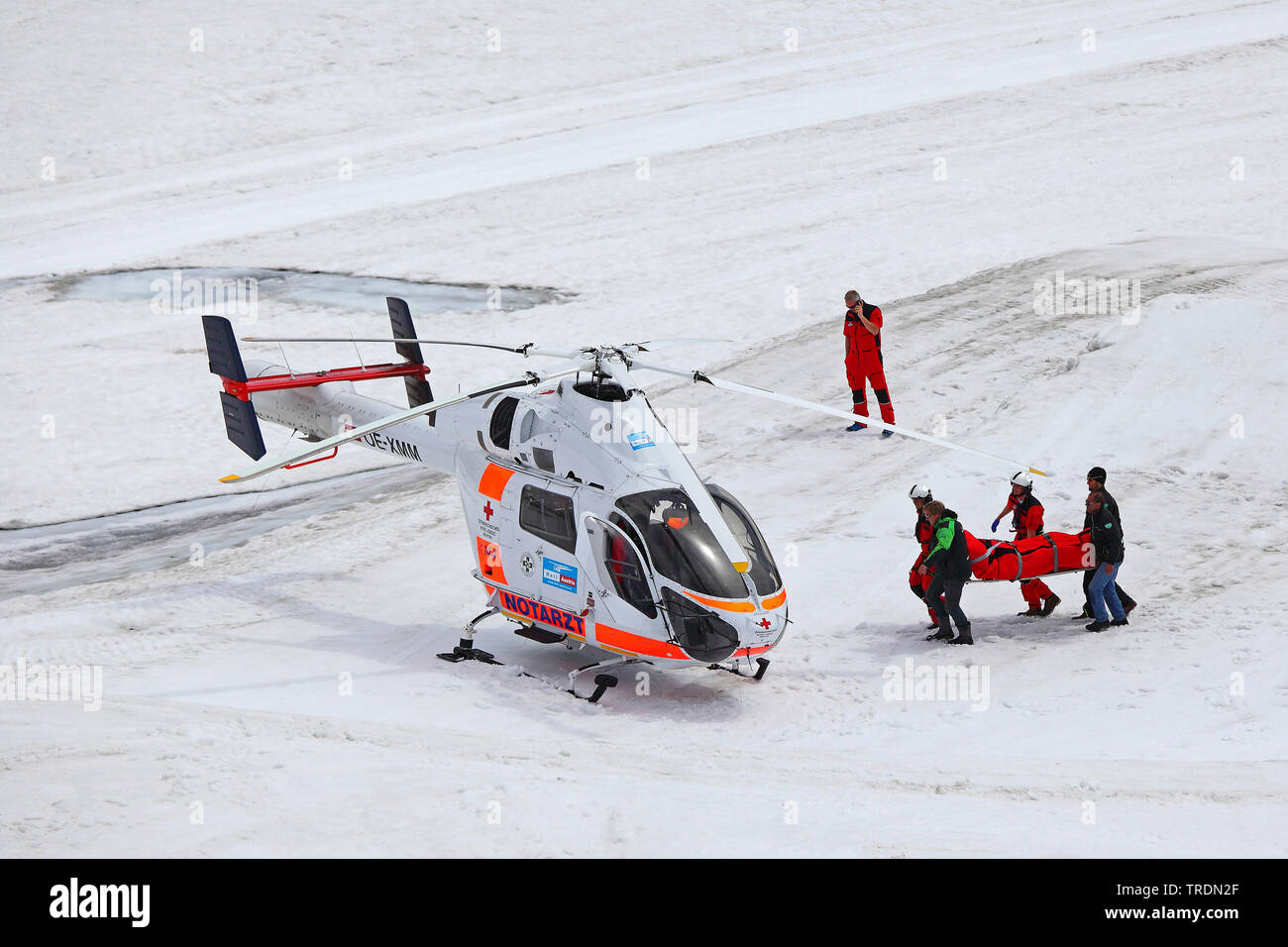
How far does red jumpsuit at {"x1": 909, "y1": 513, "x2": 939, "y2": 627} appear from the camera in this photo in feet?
43.7

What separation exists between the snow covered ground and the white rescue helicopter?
804 millimetres

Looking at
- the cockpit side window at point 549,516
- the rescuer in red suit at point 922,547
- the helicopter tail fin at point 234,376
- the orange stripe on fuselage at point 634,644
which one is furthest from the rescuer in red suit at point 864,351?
the helicopter tail fin at point 234,376

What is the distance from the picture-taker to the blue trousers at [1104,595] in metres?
13.2

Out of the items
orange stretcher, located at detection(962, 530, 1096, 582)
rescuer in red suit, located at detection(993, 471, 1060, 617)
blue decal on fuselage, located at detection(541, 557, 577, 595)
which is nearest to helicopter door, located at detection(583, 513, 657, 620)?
blue decal on fuselage, located at detection(541, 557, 577, 595)

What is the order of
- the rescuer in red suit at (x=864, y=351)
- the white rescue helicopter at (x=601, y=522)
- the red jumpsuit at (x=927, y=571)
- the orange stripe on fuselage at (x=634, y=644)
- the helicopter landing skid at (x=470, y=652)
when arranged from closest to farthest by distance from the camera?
the white rescue helicopter at (x=601, y=522)
the orange stripe on fuselage at (x=634, y=644)
the red jumpsuit at (x=927, y=571)
the helicopter landing skid at (x=470, y=652)
the rescuer in red suit at (x=864, y=351)

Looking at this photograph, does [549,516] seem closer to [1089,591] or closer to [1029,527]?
[1029,527]

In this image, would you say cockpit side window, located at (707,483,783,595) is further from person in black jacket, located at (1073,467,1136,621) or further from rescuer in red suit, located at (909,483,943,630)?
person in black jacket, located at (1073,467,1136,621)

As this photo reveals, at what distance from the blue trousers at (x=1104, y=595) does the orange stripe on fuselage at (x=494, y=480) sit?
5.96 m

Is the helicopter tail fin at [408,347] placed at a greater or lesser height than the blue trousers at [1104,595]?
greater

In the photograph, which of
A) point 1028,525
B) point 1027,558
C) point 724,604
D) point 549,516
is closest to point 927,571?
point 1027,558

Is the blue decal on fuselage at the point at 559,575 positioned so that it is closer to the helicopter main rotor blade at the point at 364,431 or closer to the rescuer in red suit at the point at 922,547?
the helicopter main rotor blade at the point at 364,431

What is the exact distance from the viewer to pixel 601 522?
12.3 meters

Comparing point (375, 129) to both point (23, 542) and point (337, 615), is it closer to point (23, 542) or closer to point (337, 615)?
point (23, 542)

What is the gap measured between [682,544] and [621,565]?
2.16 ft
